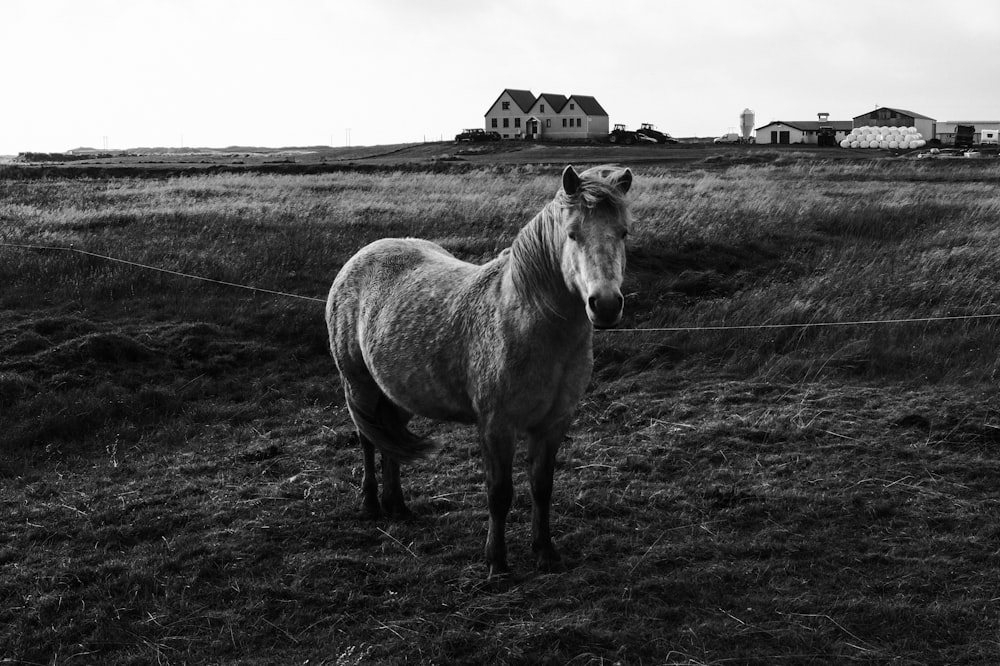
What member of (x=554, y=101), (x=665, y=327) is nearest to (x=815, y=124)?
(x=554, y=101)

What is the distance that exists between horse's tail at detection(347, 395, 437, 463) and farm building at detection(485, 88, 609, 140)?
7405 cm

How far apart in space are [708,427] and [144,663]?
488 cm

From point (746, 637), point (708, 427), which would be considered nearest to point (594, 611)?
point (746, 637)

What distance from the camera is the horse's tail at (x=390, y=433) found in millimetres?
5633

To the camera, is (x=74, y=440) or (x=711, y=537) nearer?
(x=711, y=537)

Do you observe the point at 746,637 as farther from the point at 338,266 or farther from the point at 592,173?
the point at 338,266

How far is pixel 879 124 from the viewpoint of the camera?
81250 mm

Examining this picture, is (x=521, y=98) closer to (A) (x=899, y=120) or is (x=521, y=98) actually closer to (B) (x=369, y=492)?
(A) (x=899, y=120)

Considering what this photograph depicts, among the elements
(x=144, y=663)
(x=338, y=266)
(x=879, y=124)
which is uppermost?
(x=879, y=124)

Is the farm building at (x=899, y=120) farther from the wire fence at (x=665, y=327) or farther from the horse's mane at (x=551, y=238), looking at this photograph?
the horse's mane at (x=551, y=238)

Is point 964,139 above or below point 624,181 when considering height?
above

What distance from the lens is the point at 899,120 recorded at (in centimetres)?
8125

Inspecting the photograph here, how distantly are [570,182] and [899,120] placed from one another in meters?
89.7

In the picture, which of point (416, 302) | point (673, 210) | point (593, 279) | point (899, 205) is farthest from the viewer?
point (899, 205)
